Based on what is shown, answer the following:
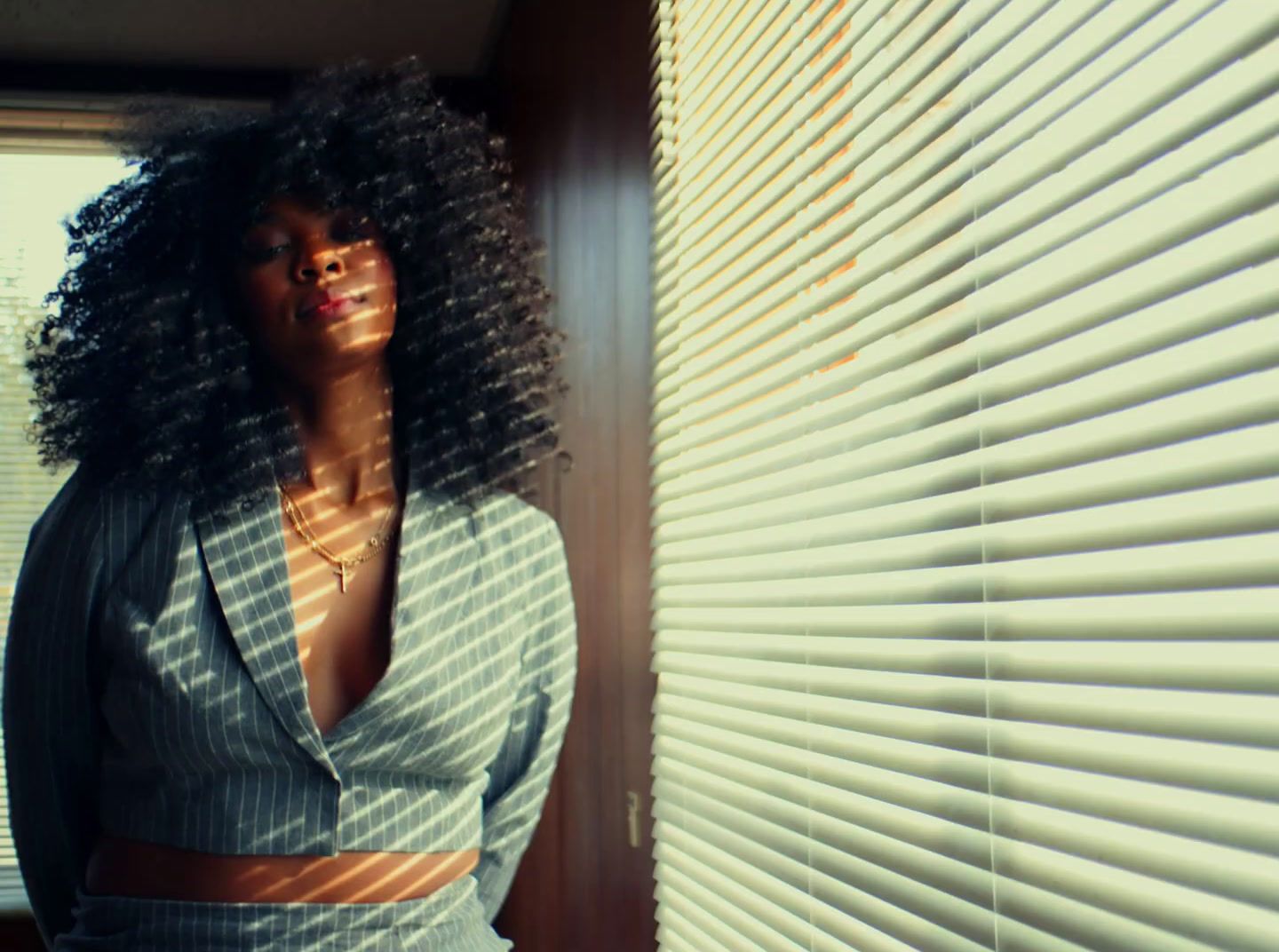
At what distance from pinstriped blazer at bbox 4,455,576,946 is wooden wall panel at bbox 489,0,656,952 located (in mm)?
485

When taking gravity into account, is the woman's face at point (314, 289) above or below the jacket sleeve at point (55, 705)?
above

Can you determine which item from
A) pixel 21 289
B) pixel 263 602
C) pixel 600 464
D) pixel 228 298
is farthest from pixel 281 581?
pixel 21 289

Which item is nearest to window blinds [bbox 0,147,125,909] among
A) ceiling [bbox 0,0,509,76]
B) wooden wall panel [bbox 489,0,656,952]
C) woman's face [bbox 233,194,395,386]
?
ceiling [bbox 0,0,509,76]

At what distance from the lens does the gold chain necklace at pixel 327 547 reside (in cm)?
169

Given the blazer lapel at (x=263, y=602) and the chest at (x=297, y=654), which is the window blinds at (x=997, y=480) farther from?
the blazer lapel at (x=263, y=602)

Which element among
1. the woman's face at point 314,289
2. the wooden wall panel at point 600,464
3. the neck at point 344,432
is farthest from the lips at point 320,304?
the wooden wall panel at point 600,464

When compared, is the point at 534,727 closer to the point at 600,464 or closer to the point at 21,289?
the point at 600,464

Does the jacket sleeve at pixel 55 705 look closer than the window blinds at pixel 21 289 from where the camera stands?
Yes

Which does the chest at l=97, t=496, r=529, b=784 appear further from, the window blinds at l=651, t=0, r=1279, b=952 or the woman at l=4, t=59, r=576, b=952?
the window blinds at l=651, t=0, r=1279, b=952

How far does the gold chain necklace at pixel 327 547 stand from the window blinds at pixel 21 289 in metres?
1.95

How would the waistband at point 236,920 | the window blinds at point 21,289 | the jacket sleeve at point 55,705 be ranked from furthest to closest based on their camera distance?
the window blinds at point 21,289
the jacket sleeve at point 55,705
the waistband at point 236,920

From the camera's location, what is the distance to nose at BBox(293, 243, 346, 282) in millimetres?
1641

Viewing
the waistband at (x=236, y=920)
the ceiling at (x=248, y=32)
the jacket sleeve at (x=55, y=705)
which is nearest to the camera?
the waistband at (x=236, y=920)

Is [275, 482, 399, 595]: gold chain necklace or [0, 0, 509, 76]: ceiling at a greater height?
[0, 0, 509, 76]: ceiling
